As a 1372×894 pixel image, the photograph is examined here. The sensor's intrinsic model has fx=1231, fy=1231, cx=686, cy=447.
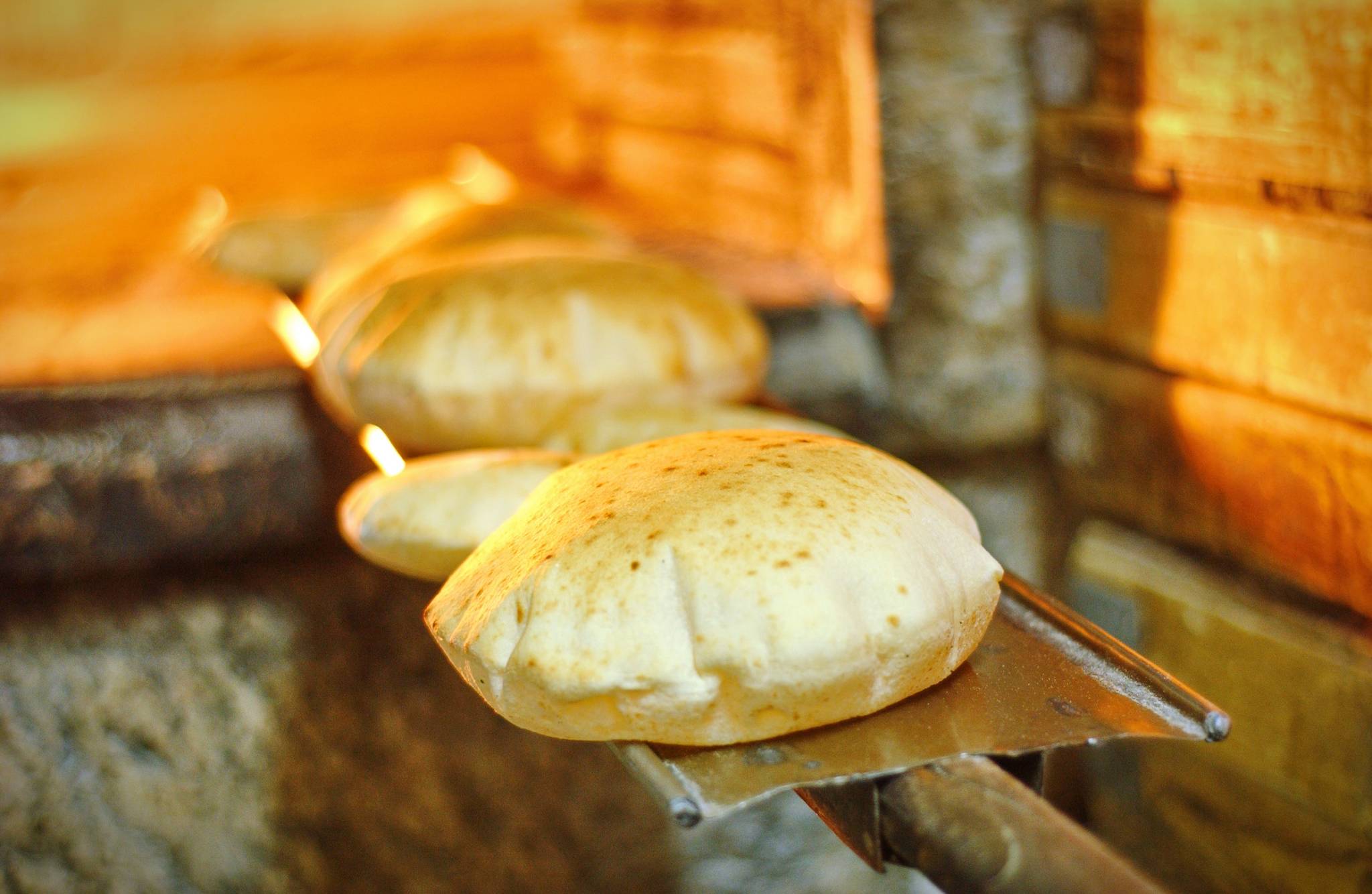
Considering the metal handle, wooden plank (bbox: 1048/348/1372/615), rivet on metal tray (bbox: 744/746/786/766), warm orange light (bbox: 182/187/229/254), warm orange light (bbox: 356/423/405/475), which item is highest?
warm orange light (bbox: 182/187/229/254)

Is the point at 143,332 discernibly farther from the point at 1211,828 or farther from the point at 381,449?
the point at 1211,828

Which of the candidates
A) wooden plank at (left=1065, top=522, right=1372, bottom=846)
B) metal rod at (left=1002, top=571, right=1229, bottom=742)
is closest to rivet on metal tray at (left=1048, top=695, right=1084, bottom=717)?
metal rod at (left=1002, top=571, right=1229, bottom=742)

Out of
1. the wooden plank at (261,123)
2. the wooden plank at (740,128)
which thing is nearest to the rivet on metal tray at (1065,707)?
the wooden plank at (740,128)

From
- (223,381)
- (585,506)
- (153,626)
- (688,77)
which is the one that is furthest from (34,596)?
(688,77)

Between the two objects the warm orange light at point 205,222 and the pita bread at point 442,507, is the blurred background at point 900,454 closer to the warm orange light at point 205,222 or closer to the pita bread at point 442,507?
the warm orange light at point 205,222

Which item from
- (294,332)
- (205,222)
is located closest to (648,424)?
(294,332)

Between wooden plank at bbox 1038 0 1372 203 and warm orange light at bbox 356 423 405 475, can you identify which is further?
warm orange light at bbox 356 423 405 475

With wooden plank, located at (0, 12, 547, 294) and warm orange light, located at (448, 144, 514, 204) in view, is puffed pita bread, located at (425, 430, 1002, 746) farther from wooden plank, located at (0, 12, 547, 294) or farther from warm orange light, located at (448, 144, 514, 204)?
wooden plank, located at (0, 12, 547, 294)
